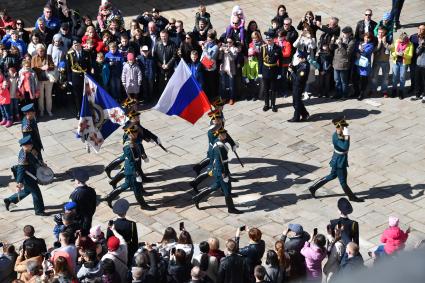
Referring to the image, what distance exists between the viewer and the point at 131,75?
723 inches

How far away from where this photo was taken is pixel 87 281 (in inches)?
404

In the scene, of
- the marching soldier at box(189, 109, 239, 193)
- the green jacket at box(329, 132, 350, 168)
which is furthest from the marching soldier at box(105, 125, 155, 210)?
the green jacket at box(329, 132, 350, 168)

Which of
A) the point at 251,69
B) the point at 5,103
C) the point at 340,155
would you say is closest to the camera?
the point at 340,155

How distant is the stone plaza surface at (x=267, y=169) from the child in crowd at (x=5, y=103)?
202 millimetres

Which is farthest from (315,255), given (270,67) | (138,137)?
(270,67)

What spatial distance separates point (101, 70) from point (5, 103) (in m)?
2.14

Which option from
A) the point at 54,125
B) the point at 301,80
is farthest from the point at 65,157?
the point at 301,80

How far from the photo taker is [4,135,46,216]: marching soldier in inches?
569

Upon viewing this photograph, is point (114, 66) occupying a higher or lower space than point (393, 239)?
higher

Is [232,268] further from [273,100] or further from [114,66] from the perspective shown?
[114,66]

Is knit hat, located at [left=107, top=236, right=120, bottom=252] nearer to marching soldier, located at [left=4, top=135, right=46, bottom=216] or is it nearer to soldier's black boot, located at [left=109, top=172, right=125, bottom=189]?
marching soldier, located at [left=4, top=135, right=46, bottom=216]

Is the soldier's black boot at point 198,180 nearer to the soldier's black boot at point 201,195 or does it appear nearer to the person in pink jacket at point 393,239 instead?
the soldier's black boot at point 201,195

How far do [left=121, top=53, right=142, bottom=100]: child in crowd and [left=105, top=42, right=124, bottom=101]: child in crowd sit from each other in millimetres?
157

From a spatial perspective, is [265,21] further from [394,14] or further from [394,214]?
[394,214]
